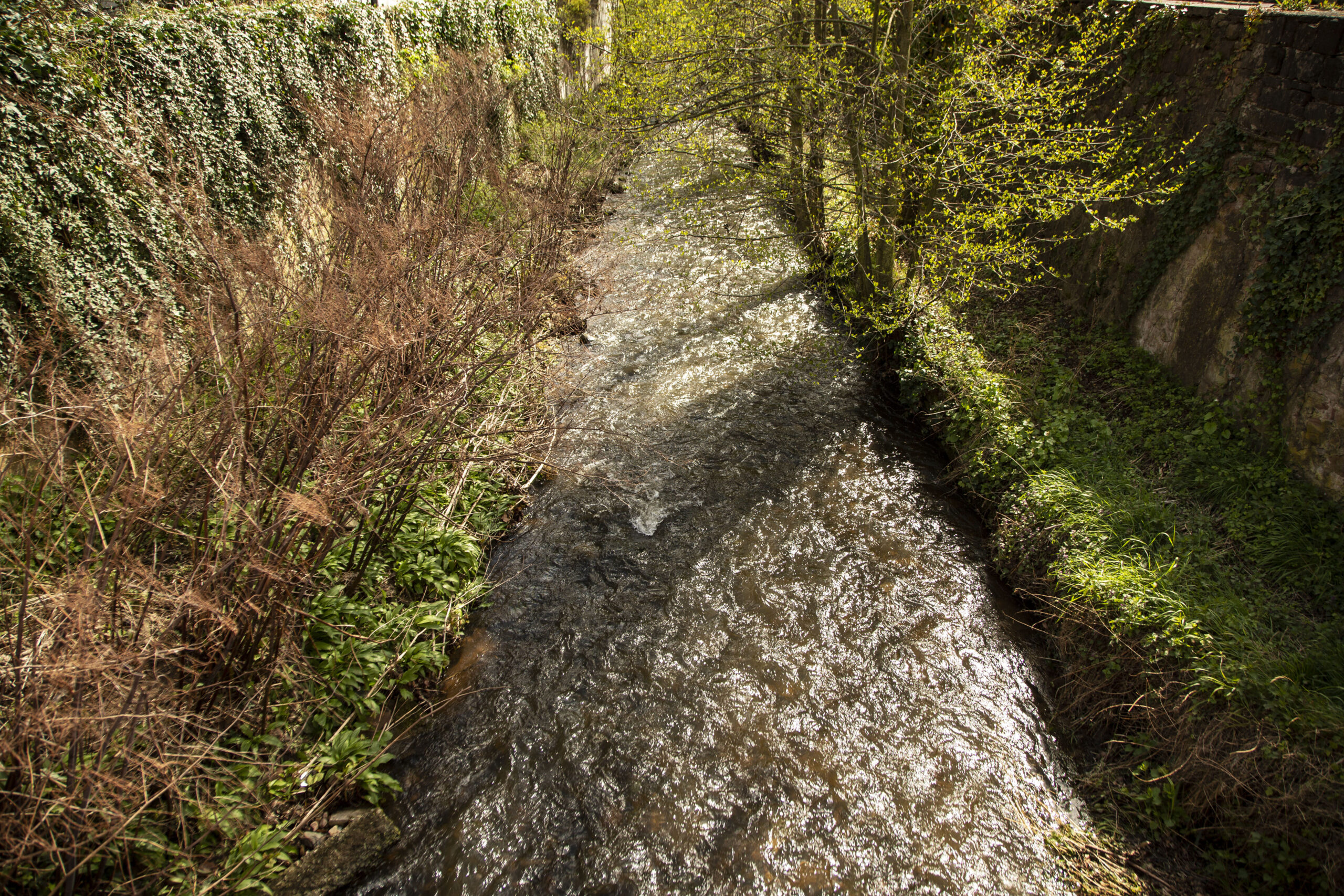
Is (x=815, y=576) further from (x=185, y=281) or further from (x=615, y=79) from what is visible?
(x=615, y=79)

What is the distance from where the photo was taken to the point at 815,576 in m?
6.17

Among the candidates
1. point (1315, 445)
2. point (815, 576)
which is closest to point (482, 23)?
point (815, 576)

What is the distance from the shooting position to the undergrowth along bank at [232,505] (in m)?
3.17

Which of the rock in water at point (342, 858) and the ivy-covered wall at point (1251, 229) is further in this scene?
the ivy-covered wall at point (1251, 229)

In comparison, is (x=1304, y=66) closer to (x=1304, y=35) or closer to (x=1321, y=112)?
(x=1304, y=35)

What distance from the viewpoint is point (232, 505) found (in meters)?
3.62

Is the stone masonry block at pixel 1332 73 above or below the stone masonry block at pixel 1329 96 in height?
above

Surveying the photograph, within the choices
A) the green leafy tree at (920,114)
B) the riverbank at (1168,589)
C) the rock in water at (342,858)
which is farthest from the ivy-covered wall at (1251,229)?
the rock in water at (342,858)

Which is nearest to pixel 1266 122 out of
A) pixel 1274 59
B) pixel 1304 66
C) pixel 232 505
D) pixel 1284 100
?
pixel 1284 100

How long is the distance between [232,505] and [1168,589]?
21.1 ft

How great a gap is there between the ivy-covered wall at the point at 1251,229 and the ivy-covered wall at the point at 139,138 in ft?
28.7

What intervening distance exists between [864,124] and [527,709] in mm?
7464

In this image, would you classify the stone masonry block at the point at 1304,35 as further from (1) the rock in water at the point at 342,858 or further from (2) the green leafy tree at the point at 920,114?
(1) the rock in water at the point at 342,858

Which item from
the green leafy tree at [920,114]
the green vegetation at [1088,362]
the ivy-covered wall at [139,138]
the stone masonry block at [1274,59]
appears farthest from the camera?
the green leafy tree at [920,114]
